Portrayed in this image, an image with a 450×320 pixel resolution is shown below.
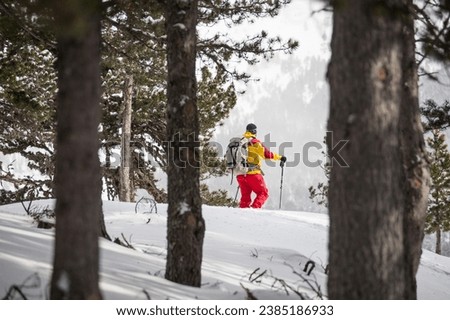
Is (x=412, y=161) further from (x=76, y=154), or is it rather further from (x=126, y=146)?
(x=126, y=146)

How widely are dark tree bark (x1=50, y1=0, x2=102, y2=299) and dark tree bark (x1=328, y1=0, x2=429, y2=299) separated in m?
1.37

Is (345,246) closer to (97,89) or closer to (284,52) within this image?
(97,89)

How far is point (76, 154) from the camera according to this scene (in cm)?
226

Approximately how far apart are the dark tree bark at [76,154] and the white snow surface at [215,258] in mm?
742

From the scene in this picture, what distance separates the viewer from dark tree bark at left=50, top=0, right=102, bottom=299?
2266 mm

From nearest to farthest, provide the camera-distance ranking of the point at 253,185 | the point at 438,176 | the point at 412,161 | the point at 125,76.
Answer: the point at 412,161, the point at 253,185, the point at 125,76, the point at 438,176

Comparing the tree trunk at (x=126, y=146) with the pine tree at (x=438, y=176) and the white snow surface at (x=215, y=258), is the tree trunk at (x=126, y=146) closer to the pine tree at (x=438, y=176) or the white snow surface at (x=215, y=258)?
the white snow surface at (x=215, y=258)

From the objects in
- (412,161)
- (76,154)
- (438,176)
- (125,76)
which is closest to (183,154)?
(76,154)

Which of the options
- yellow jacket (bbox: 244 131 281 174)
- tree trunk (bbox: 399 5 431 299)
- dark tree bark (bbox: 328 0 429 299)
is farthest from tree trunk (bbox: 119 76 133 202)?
dark tree bark (bbox: 328 0 429 299)

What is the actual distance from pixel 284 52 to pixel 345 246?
5.80 meters

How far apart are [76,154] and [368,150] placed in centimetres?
156

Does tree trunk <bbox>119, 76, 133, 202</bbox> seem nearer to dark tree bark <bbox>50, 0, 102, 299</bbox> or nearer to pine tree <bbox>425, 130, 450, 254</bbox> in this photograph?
dark tree bark <bbox>50, 0, 102, 299</bbox>

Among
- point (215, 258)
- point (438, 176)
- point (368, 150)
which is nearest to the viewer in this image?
point (368, 150)
